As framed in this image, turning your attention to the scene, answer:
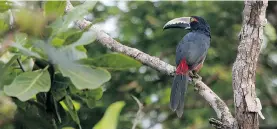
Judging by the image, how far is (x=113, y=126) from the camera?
939 millimetres

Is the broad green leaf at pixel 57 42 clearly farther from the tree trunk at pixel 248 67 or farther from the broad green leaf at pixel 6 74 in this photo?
the tree trunk at pixel 248 67

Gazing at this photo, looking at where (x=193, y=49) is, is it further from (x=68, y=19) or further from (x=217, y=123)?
(x=68, y=19)

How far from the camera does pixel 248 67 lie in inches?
103

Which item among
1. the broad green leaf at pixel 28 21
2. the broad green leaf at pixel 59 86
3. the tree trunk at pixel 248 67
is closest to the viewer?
the broad green leaf at pixel 28 21

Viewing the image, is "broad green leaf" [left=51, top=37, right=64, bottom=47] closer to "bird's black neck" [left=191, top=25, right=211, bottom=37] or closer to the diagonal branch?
the diagonal branch

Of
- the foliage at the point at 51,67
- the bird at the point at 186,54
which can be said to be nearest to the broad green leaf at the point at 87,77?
the foliage at the point at 51,67

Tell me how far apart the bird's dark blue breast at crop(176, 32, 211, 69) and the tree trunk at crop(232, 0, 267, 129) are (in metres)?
1.75

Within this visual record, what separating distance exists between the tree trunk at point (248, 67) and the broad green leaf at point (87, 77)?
1.39m

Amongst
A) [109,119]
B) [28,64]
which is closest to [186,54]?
[28,64]

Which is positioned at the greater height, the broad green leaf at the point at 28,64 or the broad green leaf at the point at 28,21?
the broad green leaf at the point at 28,21

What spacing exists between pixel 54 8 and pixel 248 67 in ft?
4.63

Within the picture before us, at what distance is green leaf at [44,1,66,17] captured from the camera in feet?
4.55

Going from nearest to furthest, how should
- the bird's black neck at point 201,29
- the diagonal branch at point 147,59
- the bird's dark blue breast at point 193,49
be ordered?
1. the diagonal branch at point 147,59
2. the bird's dark blue breast at point 193,49
3. the bird's black neck at point 201,29

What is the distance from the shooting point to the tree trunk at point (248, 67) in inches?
101
